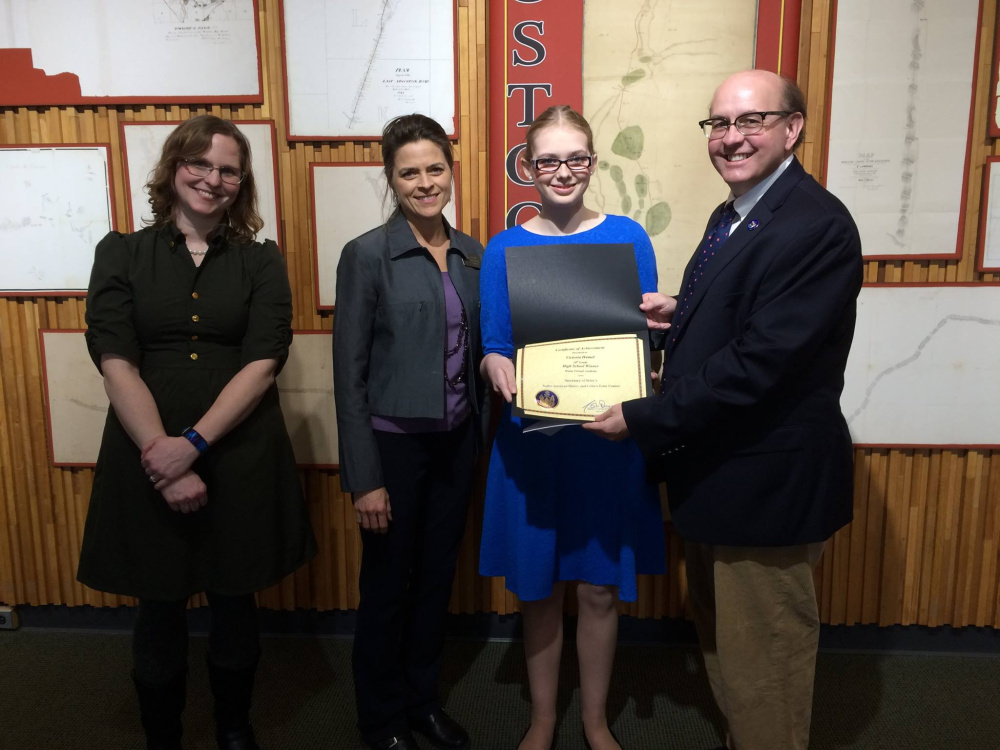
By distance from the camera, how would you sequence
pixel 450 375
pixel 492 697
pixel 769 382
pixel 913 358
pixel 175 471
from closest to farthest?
1. pixel 769 382
2. pixel 175 471
3. pixel 450 375
4. pixel 492 697
5. pixel 913 358

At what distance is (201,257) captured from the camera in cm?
206

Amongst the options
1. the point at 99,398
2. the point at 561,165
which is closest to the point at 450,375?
the point at 561,165

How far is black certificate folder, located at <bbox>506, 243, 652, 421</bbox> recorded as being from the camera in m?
1.86

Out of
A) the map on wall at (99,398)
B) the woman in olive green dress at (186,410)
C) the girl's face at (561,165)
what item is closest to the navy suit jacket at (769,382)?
the girl's face at (561,165)

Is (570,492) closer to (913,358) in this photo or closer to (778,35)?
(913,358)

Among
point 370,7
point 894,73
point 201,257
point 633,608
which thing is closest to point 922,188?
point 894,73

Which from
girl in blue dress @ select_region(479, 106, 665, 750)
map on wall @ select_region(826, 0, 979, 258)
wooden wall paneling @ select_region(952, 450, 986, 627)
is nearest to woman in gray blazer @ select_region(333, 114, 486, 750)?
girl in blue dress @ select_region(479, 106, 665, 750)

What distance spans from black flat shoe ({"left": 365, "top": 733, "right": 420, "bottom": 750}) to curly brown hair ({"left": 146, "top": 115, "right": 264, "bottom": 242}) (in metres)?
1.71

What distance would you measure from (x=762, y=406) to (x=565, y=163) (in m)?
0.85

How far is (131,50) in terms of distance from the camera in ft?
9.16

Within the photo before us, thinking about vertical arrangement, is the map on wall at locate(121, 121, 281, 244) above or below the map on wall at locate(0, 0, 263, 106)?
below

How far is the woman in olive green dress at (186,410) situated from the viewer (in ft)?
6.40

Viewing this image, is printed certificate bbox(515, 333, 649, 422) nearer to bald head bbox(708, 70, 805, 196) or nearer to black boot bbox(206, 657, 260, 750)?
bald head bbox(708, 70, 805, 196)

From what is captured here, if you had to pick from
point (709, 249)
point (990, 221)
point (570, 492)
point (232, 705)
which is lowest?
point (232, 705)
